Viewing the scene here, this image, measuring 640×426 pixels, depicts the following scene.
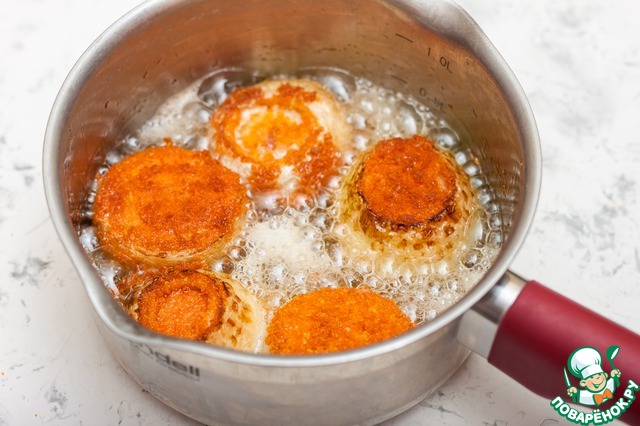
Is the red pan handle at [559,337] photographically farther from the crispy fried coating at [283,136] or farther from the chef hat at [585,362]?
the crispy fried coating at [283,136]

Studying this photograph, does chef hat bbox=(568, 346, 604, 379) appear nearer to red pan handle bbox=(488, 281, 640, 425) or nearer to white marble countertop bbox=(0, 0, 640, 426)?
red pan handle bbox=(488, 281, 640, 425)

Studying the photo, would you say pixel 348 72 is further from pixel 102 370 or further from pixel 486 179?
pixel 102 370

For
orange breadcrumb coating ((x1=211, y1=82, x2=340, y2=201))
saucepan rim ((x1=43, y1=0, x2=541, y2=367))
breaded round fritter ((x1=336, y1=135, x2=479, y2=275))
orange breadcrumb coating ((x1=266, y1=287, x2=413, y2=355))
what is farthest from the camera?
→ orange breadcrumb coating ((x1=211, y1=82, x2=340, y2=201))

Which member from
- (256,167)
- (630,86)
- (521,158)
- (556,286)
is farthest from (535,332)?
(630,86)

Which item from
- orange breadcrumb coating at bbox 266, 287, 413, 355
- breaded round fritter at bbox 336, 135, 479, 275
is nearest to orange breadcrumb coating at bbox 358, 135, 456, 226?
breaded round fritter at bbox 336, 135, 479, 275

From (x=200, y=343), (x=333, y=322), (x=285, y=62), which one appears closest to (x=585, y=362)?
(x=333, y=322)
